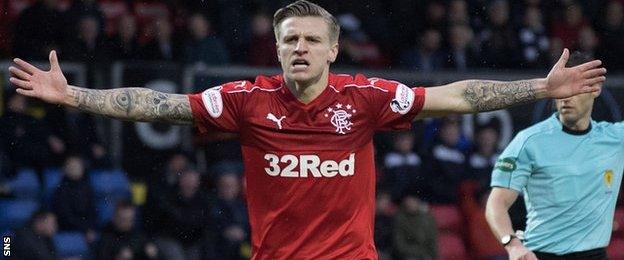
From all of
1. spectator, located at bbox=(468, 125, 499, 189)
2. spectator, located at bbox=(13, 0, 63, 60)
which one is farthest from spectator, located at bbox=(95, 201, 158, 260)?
spectator, located at bbox=(468, 125, 499, 189)

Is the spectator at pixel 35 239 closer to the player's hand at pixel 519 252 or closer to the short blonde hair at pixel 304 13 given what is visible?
the player's hand at pixel 519 252

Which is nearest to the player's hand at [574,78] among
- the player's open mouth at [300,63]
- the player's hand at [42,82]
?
the player's open mouth at [300,63]

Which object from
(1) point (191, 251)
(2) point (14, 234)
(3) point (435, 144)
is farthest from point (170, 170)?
(3) point (435, 144)

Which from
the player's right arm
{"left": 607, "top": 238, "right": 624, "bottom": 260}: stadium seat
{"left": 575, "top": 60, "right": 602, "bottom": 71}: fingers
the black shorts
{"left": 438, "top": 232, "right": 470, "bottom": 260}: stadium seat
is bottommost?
{"left": 607, "top": 238, "right": 624, "bottom": 260}: stadium seat

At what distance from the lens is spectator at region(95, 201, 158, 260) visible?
40.6 ft

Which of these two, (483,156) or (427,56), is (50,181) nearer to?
(483,156)

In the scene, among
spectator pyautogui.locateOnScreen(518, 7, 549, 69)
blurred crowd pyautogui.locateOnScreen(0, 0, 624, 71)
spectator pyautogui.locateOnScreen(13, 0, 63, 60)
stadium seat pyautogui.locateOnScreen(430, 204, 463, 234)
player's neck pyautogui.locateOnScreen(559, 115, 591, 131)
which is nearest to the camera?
player's neck pyautogui.locateOnScreen(559, 115, 591, 131)

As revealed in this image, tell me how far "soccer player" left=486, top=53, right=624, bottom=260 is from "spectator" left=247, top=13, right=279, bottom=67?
263 inches

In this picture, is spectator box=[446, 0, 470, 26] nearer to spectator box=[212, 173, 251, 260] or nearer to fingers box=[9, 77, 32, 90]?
spectator box=[212, 173, 251, 260]

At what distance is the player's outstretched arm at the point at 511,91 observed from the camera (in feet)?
22.2

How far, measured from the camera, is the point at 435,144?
14.8 metres

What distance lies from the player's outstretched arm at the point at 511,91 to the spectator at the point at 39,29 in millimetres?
7440

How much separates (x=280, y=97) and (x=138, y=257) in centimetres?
602

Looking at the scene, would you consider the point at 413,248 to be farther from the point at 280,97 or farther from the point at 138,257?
the point at 280,97
